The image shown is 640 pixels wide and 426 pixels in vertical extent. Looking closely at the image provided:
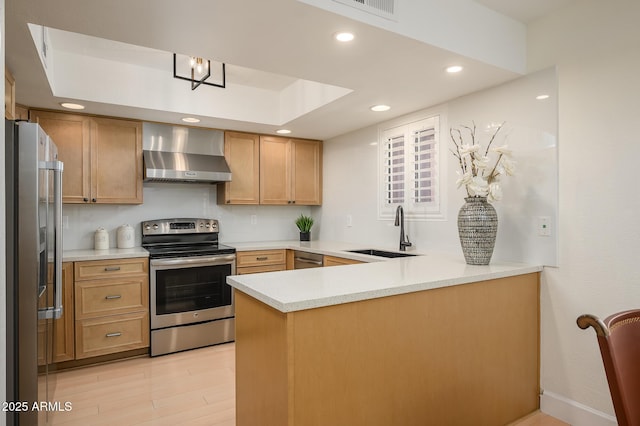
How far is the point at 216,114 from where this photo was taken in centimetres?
345

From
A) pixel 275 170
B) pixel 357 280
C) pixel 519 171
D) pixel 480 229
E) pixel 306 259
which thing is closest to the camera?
pixel 357 280

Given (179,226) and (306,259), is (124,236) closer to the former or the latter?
(179,226)

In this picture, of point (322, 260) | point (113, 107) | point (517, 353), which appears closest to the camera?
point (517, 353)

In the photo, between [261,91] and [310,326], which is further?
[261,91]

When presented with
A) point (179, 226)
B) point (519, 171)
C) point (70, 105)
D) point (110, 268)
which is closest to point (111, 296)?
point (110, 268)

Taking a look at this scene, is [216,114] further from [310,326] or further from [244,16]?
[310,326]

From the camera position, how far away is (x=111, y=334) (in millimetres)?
3102

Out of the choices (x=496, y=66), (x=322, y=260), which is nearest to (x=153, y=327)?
(x=322, y=260)

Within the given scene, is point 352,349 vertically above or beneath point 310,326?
beneath

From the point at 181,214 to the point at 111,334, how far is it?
133cm

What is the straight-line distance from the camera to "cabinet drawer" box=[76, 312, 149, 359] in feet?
9.85

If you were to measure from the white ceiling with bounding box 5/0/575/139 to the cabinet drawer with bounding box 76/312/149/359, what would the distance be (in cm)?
177

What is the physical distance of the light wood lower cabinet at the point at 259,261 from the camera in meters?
3.70

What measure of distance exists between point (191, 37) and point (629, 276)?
2.54m
